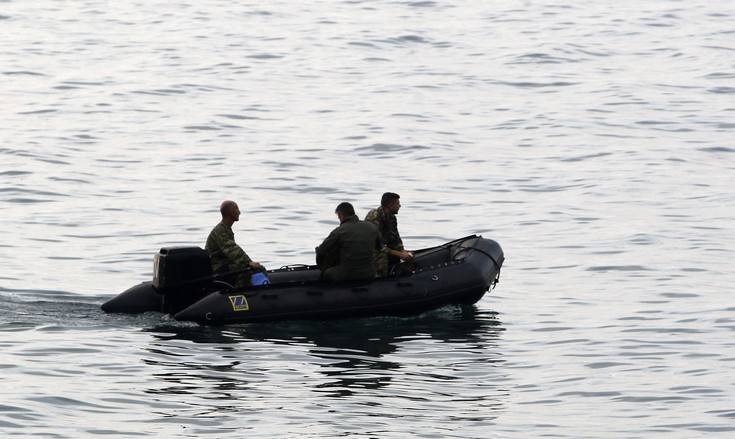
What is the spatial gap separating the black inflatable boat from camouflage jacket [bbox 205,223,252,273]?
0.21m

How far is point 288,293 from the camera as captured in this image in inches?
711

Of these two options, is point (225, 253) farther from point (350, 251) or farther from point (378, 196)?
point (378, 196)

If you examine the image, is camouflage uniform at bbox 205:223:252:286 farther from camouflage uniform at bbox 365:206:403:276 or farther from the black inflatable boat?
camouflage uniform at bbox 365:206:403:276

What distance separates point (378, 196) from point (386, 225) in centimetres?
1075

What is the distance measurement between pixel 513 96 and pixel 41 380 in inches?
1193

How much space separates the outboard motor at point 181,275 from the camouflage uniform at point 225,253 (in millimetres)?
268

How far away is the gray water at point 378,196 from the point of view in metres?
14.7

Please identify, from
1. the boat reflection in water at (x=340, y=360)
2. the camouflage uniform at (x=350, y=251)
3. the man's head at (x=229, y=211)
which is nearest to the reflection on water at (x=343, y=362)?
the boat reflection in water at (x=340, y=360)

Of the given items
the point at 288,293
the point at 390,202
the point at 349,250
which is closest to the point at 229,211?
the point at 288,293

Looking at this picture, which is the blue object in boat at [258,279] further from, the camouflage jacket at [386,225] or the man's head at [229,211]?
the camouflage jacket at [386,225]

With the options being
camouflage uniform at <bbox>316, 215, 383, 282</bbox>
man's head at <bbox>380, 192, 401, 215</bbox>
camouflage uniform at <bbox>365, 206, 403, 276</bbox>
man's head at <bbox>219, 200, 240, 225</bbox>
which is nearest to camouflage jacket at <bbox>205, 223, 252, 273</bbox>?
man's head at <bbox>219, 200, 240, 225</bbox>

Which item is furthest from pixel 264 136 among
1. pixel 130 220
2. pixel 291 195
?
pixel 130 220

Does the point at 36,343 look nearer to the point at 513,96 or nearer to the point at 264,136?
the point at 264,136

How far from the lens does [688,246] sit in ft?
83.6
